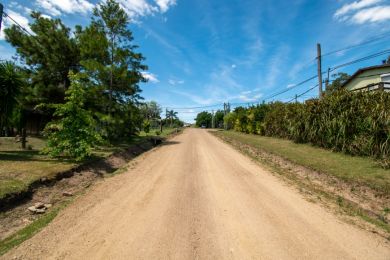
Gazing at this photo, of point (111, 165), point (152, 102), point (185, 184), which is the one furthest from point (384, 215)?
point (152, 102)

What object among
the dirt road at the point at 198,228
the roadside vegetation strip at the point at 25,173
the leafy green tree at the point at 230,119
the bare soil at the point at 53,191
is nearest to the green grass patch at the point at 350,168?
the dirt road at the point at 198,228

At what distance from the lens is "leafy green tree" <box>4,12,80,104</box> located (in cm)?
1847

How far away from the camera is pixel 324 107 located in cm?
1368

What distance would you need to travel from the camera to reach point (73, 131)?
1010cm

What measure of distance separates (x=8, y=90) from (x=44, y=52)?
10444 mm

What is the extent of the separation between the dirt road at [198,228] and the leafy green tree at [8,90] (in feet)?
23.0

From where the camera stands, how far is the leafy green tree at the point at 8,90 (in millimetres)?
10188

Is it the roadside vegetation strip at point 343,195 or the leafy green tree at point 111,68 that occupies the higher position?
the leafy green tree at point 111,68

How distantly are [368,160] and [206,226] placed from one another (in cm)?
841

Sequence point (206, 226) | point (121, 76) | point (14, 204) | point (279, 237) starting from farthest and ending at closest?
point (121, 76), point (14, 204), point (206, 226), point (279, 237)

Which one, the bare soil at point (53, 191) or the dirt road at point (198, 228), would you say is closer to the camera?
the dirt road at point (198, 228)

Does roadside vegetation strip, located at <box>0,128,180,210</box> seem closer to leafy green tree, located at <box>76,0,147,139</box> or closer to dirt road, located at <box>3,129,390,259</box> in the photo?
dirt road, located at <box>3,129,390,259</box>

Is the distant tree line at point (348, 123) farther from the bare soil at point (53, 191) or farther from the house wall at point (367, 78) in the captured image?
the bare soil at point (53, 191)

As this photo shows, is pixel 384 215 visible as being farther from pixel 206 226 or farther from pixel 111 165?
pixel 111 165
